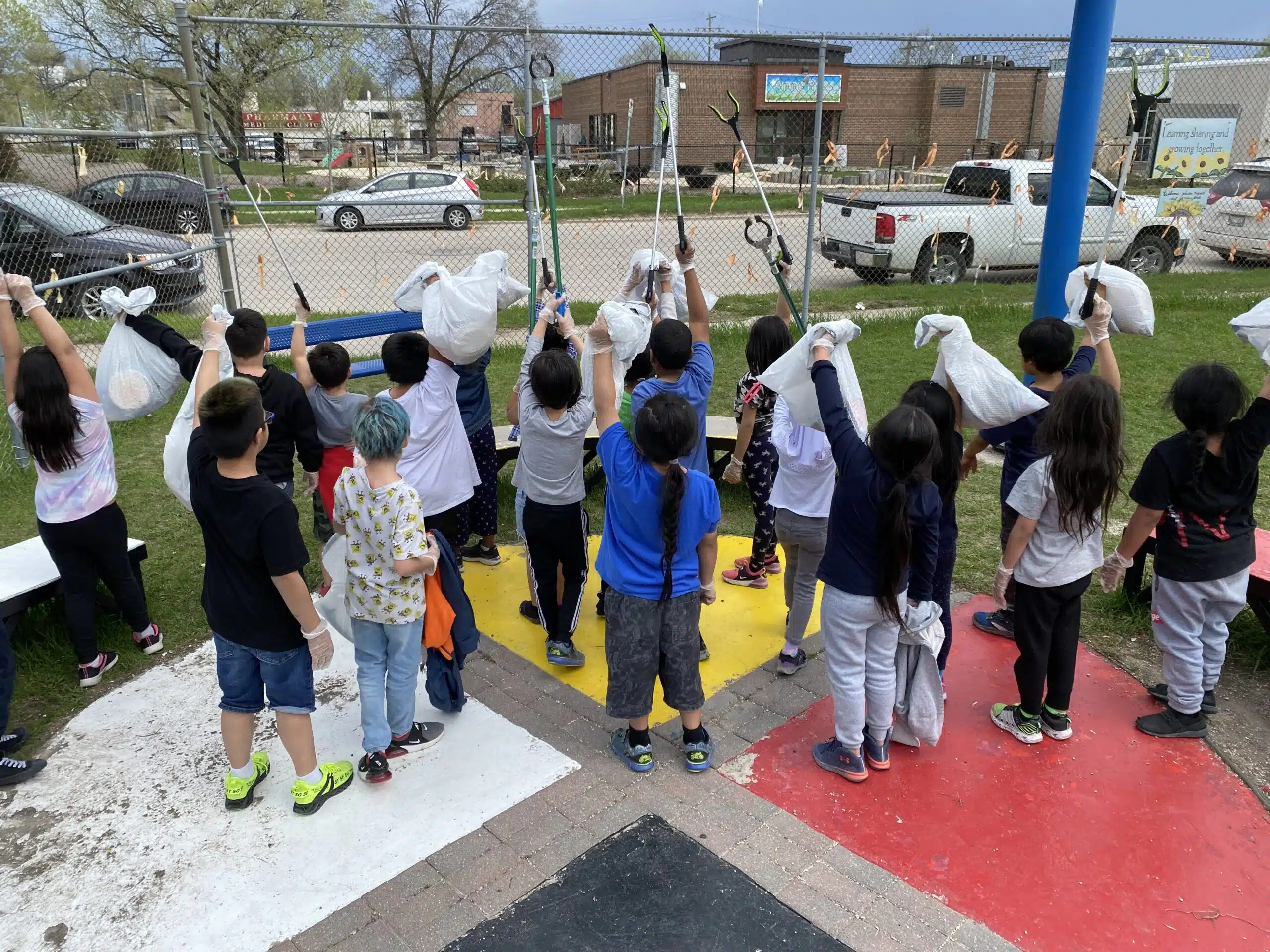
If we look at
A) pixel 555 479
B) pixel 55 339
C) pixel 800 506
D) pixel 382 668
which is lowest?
pixel 382 668

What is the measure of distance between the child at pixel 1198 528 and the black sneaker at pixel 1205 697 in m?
0.06

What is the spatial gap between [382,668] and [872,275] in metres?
11.5

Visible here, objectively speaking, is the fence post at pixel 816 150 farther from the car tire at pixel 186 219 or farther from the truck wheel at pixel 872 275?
the truck wheel at pixel 872 275

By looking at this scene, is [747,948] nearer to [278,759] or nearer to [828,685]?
[828,685]

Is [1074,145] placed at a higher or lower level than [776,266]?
higher

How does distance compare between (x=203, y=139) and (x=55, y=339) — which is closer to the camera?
(x=55, y=339)

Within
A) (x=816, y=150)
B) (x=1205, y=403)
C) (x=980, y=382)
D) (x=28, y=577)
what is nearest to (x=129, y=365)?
(x=28, y=577)

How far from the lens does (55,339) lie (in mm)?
3559

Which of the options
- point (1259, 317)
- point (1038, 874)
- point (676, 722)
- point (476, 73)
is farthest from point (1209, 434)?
point (476, 73)

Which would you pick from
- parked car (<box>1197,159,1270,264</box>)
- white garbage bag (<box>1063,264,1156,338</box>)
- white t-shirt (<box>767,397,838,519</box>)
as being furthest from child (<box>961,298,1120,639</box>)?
parked car (<box>1197,159,1270,264</box>)

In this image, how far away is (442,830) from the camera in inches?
116

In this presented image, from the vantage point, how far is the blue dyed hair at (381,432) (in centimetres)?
287

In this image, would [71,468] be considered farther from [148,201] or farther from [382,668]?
[148,201]

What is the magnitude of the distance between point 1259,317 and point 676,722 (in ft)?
9.04
